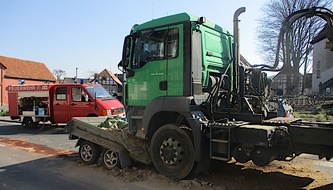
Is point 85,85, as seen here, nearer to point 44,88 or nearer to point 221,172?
point 44,88

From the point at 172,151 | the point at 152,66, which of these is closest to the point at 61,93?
the point at 152,66

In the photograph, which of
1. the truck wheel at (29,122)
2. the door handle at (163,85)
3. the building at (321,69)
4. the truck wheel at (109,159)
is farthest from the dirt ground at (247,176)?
the building at (321,69)

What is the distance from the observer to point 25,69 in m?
55.0

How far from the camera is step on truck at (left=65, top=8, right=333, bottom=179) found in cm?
510

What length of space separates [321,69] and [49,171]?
105 ft

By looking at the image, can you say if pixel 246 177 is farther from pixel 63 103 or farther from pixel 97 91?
pixel 63 103

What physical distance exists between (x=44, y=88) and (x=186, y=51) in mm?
10867

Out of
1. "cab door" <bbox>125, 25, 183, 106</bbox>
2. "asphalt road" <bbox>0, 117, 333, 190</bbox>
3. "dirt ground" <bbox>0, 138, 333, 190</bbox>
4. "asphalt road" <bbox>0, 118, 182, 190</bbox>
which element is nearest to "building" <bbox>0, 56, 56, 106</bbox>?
"asphalt road" <bbox>0, 118, 182, 190</bbox>

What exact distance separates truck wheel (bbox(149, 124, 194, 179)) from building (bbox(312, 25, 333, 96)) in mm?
27065

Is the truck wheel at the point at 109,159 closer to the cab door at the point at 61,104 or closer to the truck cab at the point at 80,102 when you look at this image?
the truck cab at the point at 80,102

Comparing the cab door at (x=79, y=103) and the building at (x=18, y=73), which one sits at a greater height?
the building at (x=18, y=73)

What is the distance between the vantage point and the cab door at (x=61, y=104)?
14023mm

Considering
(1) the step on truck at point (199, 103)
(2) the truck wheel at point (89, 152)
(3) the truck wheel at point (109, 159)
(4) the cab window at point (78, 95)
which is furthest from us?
(4) the cab window at point (78, 95)

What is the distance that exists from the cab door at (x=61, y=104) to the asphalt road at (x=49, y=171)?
364 centimetres
